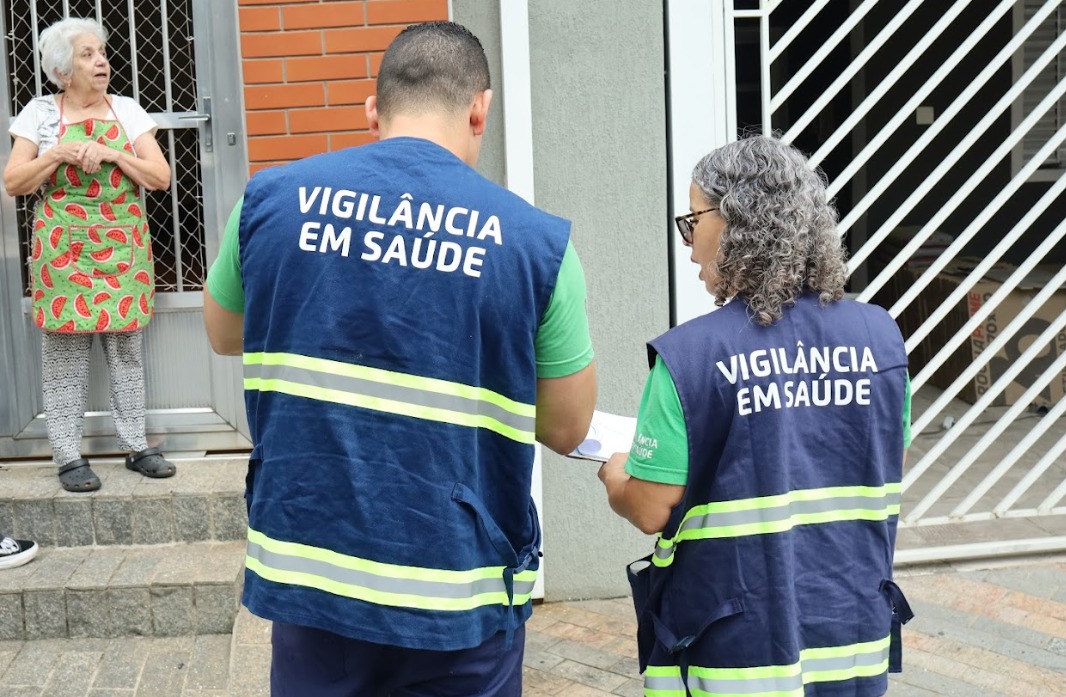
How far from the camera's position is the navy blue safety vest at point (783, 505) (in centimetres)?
220

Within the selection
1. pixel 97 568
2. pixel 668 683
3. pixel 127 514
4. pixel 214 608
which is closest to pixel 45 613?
pixel 97 568

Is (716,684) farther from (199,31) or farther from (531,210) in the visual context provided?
(199,31)

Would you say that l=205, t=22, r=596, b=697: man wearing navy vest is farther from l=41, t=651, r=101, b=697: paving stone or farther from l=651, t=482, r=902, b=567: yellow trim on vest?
l=41, t=651, r=101, b=697: paving stone

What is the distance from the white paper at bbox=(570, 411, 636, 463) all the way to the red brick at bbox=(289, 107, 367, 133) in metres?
2.38

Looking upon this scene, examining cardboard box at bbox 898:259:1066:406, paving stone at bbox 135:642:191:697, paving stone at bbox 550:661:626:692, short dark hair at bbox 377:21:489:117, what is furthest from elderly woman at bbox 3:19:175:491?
cardboard box at bbox 898:259:1066:406

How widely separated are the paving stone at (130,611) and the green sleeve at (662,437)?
2.77 metres

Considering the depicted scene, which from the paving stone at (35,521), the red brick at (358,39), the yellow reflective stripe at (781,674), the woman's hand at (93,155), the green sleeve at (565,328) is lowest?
the paving stone at (35,521)

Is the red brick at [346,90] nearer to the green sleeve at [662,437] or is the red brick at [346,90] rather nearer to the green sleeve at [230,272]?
the green sleeve at [230,272]

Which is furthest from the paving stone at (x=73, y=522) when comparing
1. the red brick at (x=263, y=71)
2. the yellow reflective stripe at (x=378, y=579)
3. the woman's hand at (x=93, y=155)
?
the yellow reflective stripe at (x=378, y=579)

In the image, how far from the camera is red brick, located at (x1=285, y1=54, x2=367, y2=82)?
15.1 feet

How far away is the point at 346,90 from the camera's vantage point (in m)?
4.62

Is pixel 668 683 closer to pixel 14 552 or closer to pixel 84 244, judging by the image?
pixel 14 552

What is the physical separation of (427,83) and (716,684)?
47.0 inches

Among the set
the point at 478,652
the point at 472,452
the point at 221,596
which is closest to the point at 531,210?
the point at 472,452
